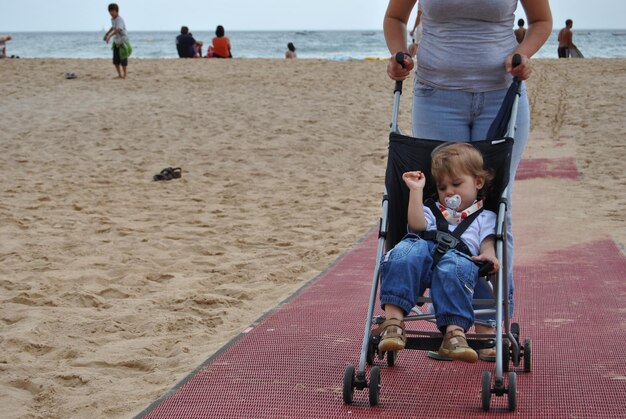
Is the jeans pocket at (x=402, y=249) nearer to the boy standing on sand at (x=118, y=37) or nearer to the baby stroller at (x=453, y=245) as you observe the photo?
the baby stroller at (x=453, y=245)

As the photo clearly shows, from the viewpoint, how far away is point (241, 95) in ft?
51.7

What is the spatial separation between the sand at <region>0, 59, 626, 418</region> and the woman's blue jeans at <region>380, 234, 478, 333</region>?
4.12 feet

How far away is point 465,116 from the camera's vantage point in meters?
3.84

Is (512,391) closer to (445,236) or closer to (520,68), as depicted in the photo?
(445,236)

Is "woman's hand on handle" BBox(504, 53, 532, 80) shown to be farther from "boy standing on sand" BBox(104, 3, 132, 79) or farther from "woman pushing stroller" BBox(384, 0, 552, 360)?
"boy standing on sand" BBox(104, 3, 132, 79)

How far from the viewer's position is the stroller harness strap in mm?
3539

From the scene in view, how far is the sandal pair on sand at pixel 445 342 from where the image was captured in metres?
3.29

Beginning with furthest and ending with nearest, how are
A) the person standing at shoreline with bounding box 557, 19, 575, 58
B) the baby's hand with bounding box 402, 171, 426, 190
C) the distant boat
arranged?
the distant boat → the person standing at shoreline with bounding box 557, 19, 575, 58 → the baby's hand with bounding box 402, 171, 426, 190

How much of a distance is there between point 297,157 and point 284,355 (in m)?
7.15

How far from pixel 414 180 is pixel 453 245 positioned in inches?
12.1

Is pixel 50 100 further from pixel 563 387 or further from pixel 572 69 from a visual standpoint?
pixel 563 387

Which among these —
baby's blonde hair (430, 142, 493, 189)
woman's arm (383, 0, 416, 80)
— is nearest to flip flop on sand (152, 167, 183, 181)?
woman's arm (383, 0, 416, 80)

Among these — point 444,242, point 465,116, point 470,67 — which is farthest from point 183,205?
point 444,242

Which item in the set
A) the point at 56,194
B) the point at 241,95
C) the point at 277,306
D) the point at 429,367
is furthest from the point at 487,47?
the point at 241,95
